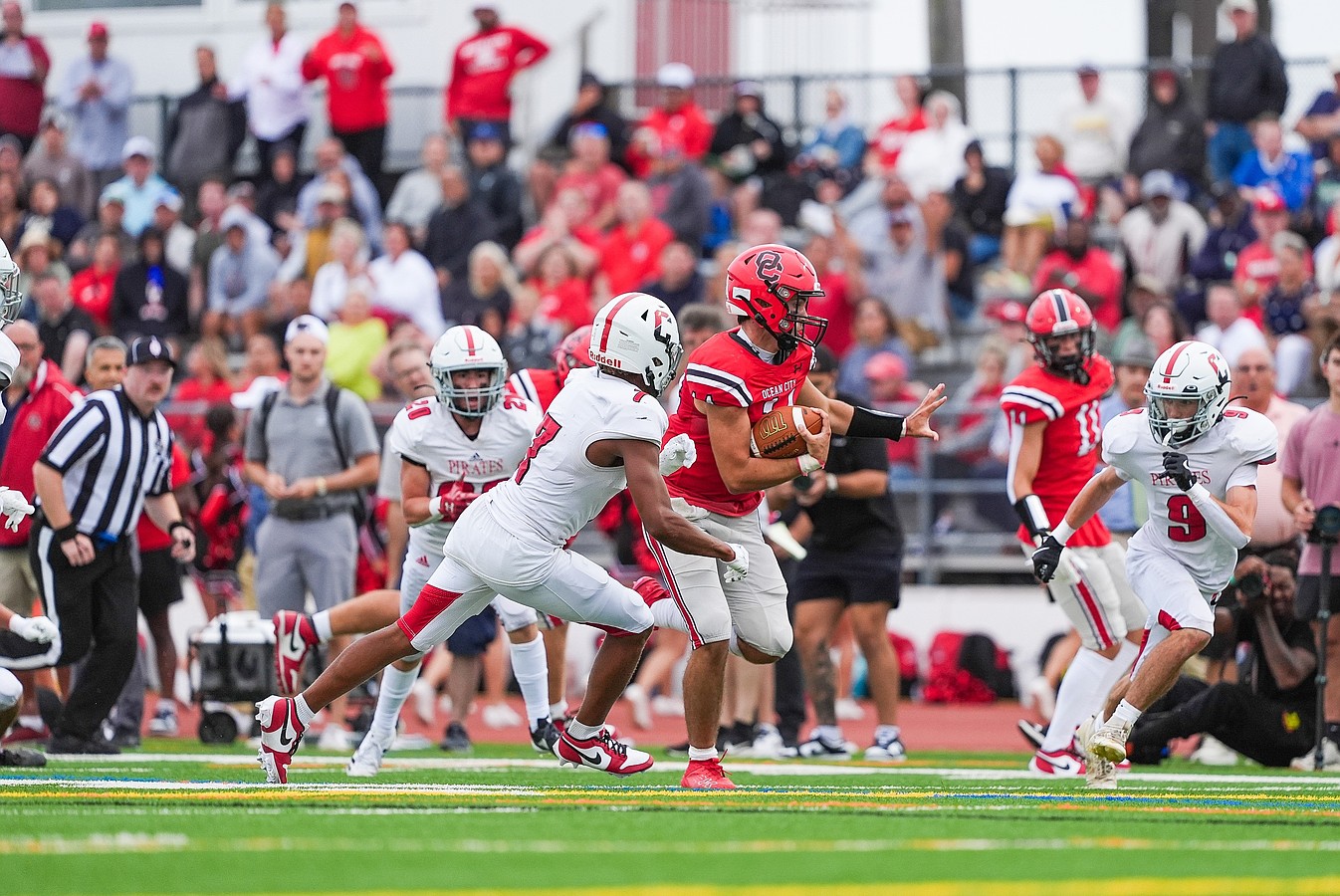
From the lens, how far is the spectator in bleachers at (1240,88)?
54.4 ft

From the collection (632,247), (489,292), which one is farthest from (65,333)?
(632,247)

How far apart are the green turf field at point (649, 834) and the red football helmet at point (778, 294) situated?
5.91 feet

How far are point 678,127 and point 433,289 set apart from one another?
2.78m

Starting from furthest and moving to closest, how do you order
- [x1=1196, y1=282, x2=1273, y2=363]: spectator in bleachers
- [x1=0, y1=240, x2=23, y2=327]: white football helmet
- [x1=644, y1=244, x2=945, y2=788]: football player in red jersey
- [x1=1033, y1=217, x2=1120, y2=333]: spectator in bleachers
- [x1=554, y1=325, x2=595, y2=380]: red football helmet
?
1. [x1=1033, y1=217, x2=1120, y2=333]: spectator in bleachers
2. [x1=1196, y1=282, x2=1273, y2=363]: spectator in bleachers
3. [x1=554, y1=325, x2=595, y2=380]: red football helmet
4. [x1=0, y1=240, x2=23, y2=327]: white football helmet
5. [x1=644, y1=244, x2=945, y2=788]: football player in red jersey

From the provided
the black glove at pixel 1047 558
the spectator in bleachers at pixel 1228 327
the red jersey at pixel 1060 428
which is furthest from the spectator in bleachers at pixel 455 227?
the black glove at pixel 1047 558

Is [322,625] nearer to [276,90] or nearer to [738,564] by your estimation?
[738,564]

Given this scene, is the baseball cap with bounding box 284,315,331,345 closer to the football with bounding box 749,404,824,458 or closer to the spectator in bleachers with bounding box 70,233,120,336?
the football with bounding box 749,404,824,458

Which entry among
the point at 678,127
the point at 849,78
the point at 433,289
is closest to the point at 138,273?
the point at 433,289

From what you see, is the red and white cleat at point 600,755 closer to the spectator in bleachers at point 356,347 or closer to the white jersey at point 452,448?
the white jersey at point 452,448

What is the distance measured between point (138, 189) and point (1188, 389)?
1302 centimetres

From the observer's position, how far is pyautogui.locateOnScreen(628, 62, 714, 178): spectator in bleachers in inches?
704

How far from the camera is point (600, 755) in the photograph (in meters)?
8.08

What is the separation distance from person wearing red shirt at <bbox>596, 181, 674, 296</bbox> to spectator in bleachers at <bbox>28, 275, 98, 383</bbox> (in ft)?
13.0

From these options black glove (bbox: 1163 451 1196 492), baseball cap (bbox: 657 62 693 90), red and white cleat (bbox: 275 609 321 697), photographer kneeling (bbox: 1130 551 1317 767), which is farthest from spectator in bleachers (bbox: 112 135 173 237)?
black glove (bbox: 1163 451 1196 492)
